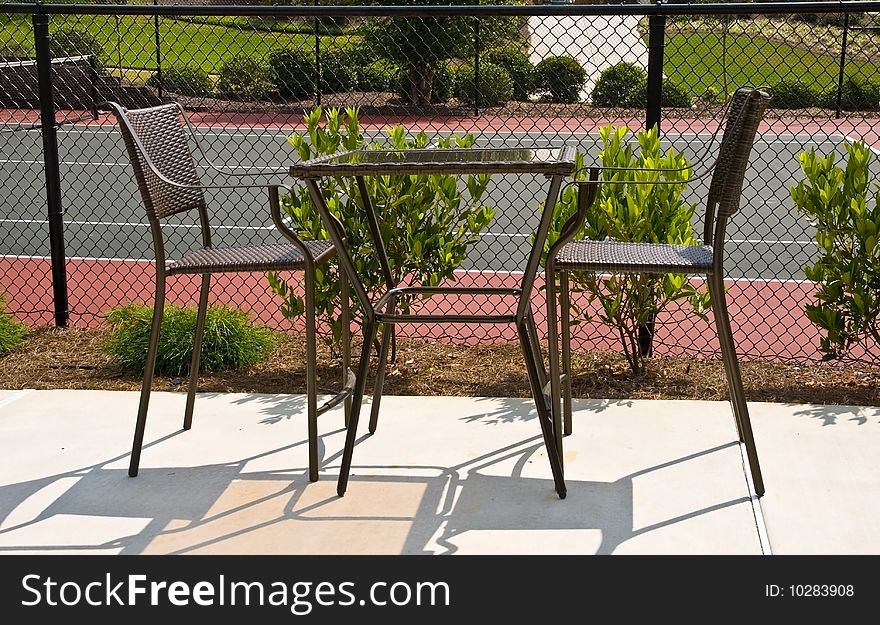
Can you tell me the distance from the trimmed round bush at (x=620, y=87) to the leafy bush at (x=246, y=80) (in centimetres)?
586

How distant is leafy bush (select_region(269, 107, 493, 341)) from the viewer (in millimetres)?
4938

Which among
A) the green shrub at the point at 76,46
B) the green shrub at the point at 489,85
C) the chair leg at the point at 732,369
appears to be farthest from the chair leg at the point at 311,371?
the green shrub at the point at 76,46

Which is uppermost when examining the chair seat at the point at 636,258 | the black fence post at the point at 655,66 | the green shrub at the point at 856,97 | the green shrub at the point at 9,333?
the black fence post at the point at 655,66

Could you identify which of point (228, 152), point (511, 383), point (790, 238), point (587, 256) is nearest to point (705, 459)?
point (587, 256)

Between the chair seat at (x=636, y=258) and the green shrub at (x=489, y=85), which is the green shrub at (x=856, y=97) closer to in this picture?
the green shrub at (x=489, y=85)

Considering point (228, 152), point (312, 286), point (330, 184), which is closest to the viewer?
point (312, 286)

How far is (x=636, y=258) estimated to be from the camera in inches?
146

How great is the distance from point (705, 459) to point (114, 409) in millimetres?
2344

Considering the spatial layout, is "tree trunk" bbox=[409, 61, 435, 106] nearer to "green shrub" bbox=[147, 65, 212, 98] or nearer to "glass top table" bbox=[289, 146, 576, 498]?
"green shrub" bbox=[147, 65, 212, 98]

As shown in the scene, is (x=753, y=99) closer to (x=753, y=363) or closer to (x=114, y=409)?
(x=753, y=363)

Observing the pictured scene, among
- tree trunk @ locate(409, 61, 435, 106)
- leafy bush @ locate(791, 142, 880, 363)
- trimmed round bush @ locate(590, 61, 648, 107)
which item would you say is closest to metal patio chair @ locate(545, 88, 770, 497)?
leafy bush @ locate(791, 142, 880, 363)

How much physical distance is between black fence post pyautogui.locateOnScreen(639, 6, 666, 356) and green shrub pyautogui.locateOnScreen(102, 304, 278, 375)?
1766 millimetres

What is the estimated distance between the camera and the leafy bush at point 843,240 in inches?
185

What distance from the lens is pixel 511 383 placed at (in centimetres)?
496
